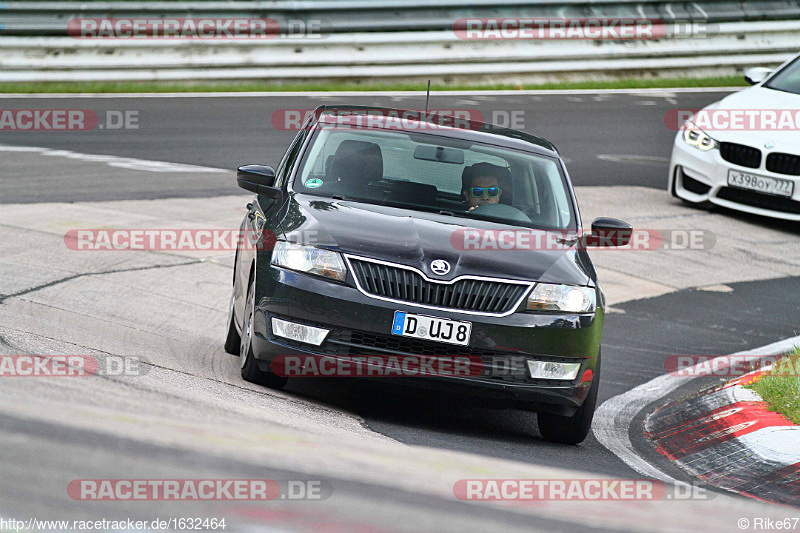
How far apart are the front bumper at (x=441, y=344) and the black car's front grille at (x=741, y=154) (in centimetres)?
712

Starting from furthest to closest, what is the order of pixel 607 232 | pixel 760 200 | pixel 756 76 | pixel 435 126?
pixel 756 76 < pixel 760 200 < pixel 435 126 < pixel 607 232

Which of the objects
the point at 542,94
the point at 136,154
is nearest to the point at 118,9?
the point at 136,154

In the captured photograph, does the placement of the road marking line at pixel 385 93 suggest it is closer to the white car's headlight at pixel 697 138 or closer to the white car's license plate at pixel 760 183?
the white car's headlight at pixel 697 138

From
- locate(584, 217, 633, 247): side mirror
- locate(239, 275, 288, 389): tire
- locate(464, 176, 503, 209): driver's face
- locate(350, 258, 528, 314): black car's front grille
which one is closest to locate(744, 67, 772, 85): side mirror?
locate(584, 217, 633, 247): side mirror

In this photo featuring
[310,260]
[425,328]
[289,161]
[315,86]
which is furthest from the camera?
[315,86]

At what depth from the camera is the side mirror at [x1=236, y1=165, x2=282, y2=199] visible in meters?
6.57

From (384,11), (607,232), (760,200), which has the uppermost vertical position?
(607,232)

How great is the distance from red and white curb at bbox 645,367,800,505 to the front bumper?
2.20ft

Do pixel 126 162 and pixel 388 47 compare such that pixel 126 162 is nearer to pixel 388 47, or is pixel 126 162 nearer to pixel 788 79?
pixel 388 47

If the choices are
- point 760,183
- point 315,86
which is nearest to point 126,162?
point 315,86

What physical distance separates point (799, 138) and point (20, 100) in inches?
438

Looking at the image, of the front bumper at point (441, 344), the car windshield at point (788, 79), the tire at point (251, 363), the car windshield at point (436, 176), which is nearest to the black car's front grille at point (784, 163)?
the car windshield at point (788, 79)

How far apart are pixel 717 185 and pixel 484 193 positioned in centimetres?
663

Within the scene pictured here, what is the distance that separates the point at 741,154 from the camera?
12.4m
